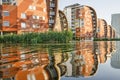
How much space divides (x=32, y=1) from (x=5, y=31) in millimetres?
12422

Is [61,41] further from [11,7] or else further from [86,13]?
[86,13]

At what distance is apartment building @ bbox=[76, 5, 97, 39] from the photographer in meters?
130

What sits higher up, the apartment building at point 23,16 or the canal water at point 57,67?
the apartment building at point 23,16

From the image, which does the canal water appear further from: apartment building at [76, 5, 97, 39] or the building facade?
the building facade

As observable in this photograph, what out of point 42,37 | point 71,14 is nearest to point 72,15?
point 71,14

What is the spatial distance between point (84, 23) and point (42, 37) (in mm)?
84180

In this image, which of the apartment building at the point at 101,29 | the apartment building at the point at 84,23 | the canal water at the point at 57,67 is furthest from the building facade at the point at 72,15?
the canal water at the point at 57,67

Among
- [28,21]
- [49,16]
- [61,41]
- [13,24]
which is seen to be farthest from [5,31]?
[61,41]

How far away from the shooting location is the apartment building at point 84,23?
426ft

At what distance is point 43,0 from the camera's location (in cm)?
8031

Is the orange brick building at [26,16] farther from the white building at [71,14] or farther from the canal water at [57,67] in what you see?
the canal water at [57,67]

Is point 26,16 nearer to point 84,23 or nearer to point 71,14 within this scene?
point 84,23

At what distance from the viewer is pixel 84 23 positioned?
12988 cm

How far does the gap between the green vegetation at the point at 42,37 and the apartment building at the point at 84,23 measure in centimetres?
8195
